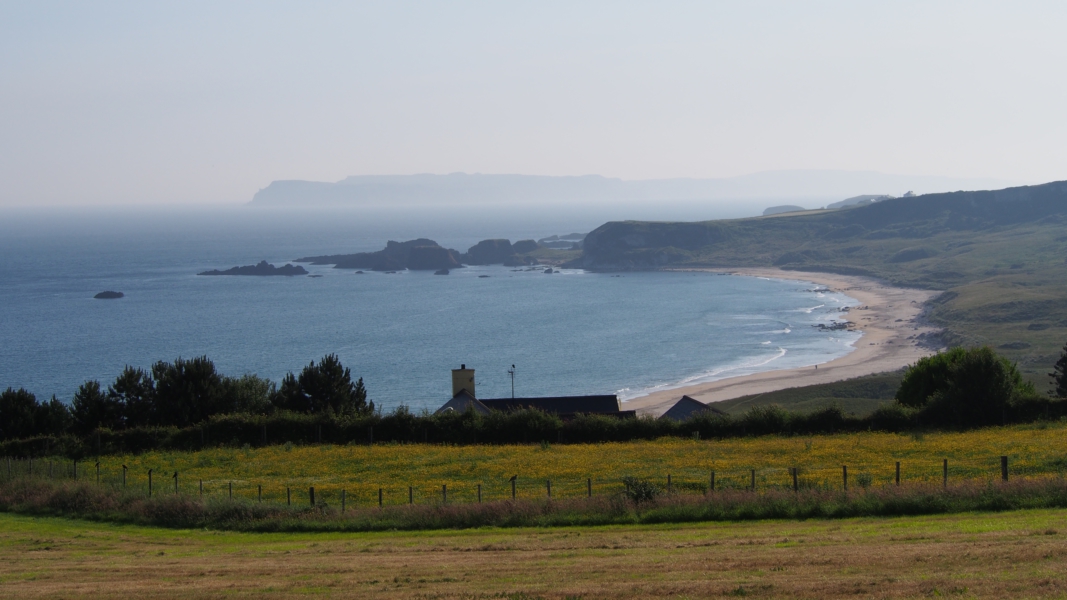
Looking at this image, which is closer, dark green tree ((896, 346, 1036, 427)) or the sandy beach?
dark green tree ((896, 346, 1036, 427))

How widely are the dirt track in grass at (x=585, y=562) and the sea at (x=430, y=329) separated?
47858mm

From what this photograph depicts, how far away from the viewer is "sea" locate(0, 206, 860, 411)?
76.7 metres

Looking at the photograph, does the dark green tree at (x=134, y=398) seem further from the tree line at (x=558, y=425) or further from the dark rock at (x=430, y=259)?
the dark rock at (x=430, y=259)

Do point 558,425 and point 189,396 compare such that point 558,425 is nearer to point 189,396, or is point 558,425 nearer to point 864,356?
point 189,396

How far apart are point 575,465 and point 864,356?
61323 mm

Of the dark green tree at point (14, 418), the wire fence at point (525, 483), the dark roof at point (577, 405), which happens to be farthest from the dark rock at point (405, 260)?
the wire fence at point (525, 483)

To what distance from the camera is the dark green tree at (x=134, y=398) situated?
38.4 metres

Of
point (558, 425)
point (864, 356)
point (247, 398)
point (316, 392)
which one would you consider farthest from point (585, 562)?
point (864, 356)

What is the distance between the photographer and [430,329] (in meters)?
104

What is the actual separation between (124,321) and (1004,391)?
99354 millimetres

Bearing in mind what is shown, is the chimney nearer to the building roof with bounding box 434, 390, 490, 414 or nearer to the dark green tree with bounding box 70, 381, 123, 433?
the building roof with bounding box 434, 390, 490, 414

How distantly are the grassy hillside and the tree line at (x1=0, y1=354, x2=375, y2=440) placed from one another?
63589 mm

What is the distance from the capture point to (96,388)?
38438 millimetres

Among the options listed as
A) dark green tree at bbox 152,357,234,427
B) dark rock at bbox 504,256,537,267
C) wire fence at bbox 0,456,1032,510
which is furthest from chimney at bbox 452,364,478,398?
dark rock at bbox 504,256,537,267
